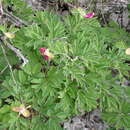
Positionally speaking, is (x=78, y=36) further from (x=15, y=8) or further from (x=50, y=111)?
(x=15, y=8)

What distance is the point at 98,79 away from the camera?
1.51 meters

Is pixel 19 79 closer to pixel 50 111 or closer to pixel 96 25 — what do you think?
pixel 50 111

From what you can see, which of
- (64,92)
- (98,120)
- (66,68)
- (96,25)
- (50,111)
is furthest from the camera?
(98,120)

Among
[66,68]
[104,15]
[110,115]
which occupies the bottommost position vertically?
[110,115]

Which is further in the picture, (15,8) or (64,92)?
(15,8)

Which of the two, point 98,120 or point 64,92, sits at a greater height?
point 64,92

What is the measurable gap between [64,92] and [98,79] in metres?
0.24

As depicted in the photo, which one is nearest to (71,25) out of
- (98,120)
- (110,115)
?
(110,115)

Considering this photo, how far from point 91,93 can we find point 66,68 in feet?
0.94

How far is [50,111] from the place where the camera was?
62.0 inches

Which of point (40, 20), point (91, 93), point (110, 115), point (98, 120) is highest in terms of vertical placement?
point (40, 20)

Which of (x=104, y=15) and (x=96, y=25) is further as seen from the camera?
(x=104, y=15)

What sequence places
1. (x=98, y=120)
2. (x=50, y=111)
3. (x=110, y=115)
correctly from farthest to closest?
(x=98, y=120) → (x=110, y=115) → (x=50, y=111)

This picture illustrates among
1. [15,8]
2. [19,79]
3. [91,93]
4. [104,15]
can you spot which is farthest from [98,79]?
[104,15]
